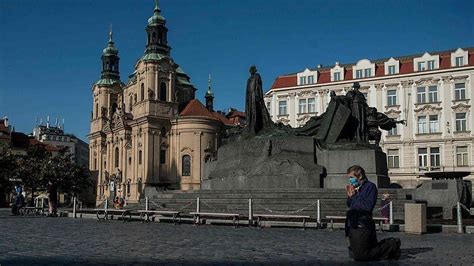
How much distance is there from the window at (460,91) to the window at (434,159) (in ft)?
18.7

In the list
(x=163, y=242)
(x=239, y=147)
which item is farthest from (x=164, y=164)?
(x=163, y=242)

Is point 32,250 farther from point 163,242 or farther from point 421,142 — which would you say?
point 421,142

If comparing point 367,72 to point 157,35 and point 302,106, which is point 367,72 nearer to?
point 302,106

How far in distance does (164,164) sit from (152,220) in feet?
201

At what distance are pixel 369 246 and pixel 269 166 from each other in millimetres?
12843

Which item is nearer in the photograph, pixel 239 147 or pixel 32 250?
pixel 32 250

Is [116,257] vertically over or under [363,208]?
under

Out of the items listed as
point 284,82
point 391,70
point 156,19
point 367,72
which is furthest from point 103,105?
point 391,70

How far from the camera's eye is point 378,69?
60594 mm

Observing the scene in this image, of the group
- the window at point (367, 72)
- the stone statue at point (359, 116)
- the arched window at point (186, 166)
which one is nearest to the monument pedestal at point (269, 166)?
the stone statue at point (359, 116)

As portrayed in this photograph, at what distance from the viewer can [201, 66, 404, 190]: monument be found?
69.5ft

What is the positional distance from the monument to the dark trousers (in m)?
11.3

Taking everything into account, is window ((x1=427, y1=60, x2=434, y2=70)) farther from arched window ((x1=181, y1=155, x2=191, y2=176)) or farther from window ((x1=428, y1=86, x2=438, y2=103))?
arched window ((x1=181, y1=155, x2=191, y2=176))

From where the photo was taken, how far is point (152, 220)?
849 inches
